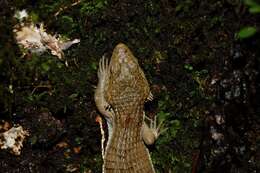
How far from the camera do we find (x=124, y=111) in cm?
470

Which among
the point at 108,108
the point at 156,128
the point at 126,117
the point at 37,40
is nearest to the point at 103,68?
the point at 108,108

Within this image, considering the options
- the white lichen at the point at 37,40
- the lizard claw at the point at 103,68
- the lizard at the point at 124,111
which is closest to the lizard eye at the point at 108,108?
the lizard at the point at 124,111

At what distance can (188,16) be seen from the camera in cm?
446

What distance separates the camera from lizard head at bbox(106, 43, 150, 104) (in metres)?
4.50

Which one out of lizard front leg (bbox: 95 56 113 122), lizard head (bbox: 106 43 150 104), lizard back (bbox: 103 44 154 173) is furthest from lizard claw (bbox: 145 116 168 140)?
lizard front leg (bbox: 95 56 113 122)

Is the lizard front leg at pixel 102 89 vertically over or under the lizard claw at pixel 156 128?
over

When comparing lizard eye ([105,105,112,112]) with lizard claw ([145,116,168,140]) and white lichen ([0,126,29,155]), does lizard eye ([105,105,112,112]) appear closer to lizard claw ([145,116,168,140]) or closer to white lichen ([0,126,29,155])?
lizard claw ([145,116,168,140])

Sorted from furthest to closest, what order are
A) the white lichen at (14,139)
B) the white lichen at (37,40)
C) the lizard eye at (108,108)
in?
the lizard eye at (108,108), the white lichen at (14,139), the white lichen at (37,40)

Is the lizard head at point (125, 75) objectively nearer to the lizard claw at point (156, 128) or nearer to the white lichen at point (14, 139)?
the lizard claw at point (156, 128)

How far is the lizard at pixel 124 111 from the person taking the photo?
4609 mm

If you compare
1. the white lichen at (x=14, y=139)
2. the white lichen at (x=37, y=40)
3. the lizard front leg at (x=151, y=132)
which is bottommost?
the lizard front leg at (x=151, y=132)

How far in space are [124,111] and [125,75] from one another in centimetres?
39

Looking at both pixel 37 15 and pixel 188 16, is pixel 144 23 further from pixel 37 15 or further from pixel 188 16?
pixel 37 15

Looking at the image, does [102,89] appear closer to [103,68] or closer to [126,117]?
[103,68]
